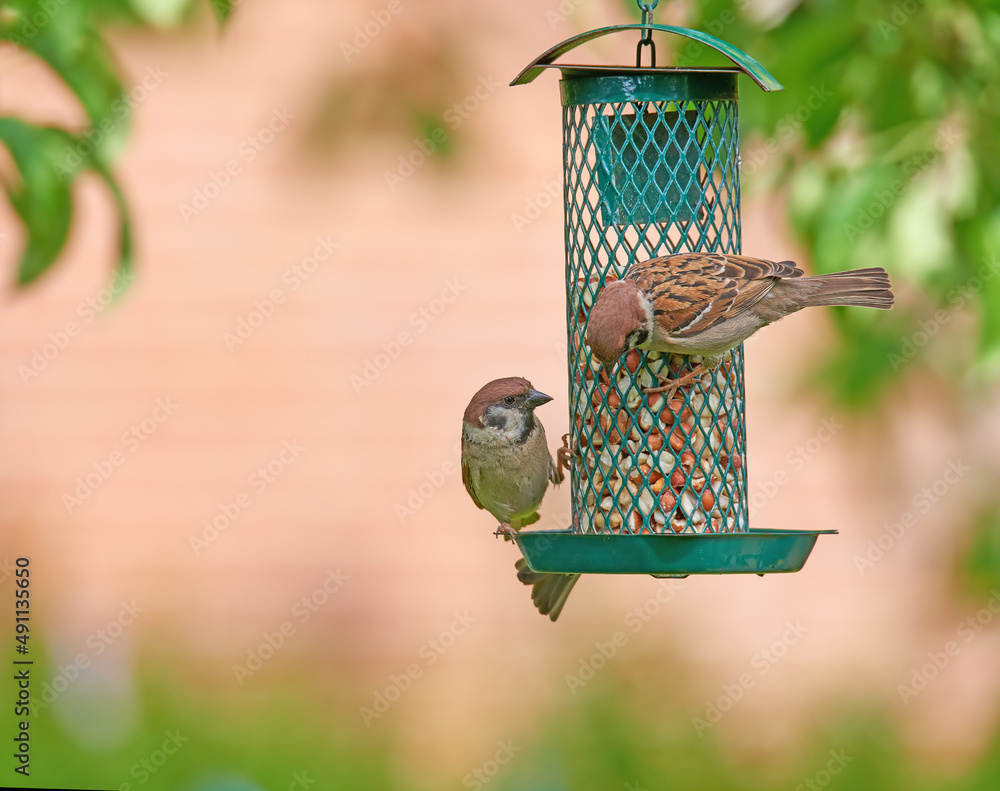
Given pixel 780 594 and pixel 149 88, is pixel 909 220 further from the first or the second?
pixel 149 88

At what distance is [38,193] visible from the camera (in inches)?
149

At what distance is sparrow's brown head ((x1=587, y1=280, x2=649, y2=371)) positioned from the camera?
3.59 meters

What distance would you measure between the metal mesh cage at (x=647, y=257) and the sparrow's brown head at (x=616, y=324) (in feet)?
1.09

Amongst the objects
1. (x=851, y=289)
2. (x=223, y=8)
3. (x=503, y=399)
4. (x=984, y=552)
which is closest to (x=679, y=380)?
(x=851, y=289)

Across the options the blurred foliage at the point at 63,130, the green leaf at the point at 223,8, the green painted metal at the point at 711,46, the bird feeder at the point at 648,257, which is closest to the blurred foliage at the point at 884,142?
the bird feeder at the point at 648,257

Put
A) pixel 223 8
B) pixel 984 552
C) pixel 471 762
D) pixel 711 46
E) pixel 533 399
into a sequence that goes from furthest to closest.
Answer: pixel 471 762 → pixel 984 552 → pixel 533 399 → pixel 223 8 → pixel 711 46

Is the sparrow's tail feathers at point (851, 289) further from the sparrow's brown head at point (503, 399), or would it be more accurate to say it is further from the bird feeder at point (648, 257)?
the sparrow's brown head at point (503, 399)

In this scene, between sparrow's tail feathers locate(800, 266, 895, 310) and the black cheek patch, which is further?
the black cheek patch

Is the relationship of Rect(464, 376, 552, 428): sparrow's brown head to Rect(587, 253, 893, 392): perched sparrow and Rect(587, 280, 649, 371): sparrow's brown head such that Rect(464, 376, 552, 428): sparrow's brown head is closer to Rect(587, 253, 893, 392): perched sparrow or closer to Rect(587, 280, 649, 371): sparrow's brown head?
Rect(587, 253, 893, 392): perched sparrow

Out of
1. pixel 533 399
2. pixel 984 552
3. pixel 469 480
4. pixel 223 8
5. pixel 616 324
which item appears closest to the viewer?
pixel 616 324

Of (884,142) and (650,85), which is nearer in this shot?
(650,85)

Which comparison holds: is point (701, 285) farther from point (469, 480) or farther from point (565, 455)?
point (469, 480)

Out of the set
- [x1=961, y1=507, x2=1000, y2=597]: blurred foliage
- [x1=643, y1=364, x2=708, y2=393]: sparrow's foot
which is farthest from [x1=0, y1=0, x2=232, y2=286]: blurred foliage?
[x1=961, y1=507, x2=1000, y2=597]: blurred foliage

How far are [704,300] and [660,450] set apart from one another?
19.9 inches
